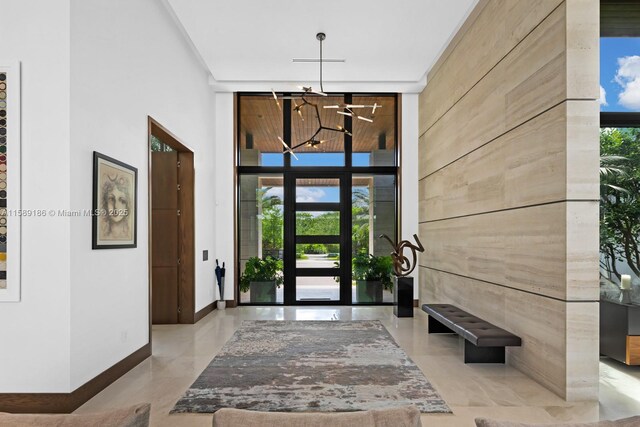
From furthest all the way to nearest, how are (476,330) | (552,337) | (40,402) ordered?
(476,330), (552,337), (40,402)

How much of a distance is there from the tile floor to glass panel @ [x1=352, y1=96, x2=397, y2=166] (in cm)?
357

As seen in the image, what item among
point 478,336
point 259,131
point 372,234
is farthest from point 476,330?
point 259,131

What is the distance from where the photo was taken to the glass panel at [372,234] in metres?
8.20

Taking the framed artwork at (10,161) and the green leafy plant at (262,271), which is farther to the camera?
the green leafy plant at (262,271)

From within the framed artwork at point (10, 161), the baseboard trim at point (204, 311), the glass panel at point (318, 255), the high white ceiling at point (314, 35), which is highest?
the high white ceiling at point (314, 35)

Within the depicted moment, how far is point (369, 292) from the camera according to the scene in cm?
821

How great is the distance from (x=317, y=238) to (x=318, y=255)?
0.32m

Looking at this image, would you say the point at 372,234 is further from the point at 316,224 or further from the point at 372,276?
the point at 316,224

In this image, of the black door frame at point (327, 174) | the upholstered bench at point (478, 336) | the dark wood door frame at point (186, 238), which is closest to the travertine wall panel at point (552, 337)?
the upholstered bench at point (478, 336)

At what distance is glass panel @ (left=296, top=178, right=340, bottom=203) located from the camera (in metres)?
8.29

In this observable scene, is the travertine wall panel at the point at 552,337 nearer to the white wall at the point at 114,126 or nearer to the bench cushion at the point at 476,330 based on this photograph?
the bench cushion at the point at 476,330

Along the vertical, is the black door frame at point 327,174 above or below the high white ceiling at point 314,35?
below

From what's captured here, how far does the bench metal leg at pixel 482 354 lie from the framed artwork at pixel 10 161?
407 centimetres

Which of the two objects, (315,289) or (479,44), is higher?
(479,44)
